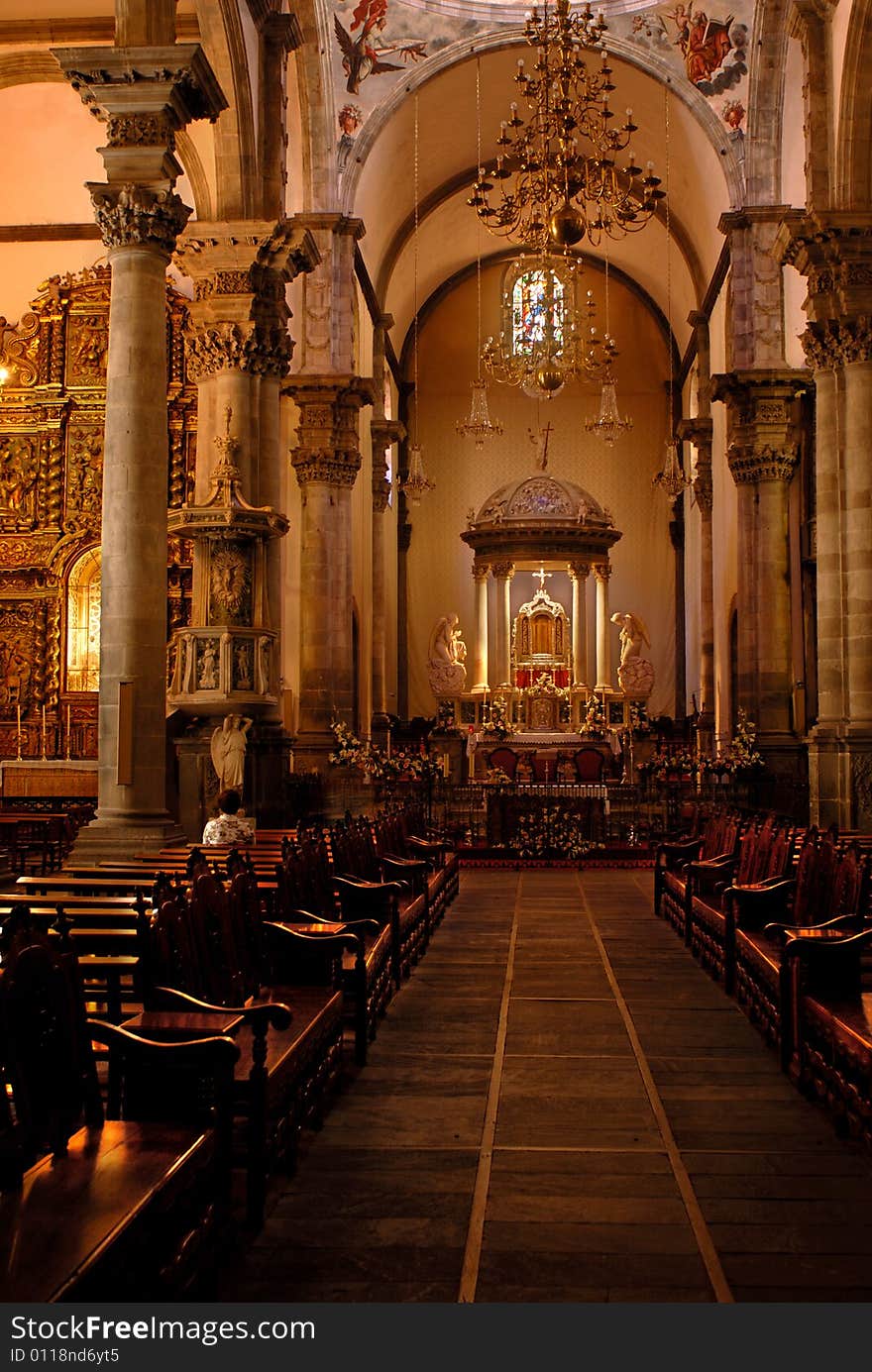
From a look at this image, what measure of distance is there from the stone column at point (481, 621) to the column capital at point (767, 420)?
29.3 feet

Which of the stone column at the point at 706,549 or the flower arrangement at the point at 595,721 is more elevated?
the stone column at the point at 706,549

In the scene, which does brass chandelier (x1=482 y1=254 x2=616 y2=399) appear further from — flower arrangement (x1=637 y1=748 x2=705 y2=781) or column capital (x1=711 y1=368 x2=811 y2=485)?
flower arrangement (x1=637 y1=748 x2=705 y2=781)

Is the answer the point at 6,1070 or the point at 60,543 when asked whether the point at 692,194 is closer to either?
the point at 60,543

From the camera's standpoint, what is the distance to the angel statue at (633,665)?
27422mm

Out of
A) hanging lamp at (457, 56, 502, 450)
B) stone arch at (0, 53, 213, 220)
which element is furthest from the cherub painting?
stone arch at (0, 53, 213, 220)

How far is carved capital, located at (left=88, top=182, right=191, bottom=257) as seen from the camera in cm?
984

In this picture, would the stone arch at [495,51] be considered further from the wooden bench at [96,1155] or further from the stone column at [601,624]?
the wooden bench at [96,1155]

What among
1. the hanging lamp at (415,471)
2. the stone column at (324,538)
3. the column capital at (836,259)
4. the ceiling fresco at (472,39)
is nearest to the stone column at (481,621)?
the hanging lamp at (415,471)

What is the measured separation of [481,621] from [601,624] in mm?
2600

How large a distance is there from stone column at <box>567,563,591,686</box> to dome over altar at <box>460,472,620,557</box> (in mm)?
361

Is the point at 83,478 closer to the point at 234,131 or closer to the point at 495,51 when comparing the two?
the point at 234,131

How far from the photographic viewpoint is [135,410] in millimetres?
9812

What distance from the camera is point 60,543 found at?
20.1 meters

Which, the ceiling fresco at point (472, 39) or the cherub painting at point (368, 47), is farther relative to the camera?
the cherub painting at point (368, 47)
